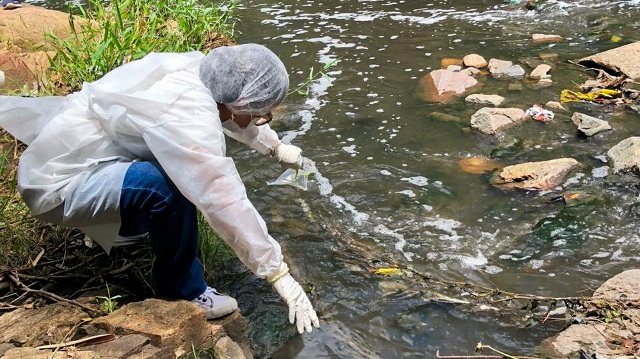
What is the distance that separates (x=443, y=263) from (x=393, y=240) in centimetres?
35

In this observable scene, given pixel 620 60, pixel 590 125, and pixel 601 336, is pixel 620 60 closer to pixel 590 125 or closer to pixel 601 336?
pixel 590 125

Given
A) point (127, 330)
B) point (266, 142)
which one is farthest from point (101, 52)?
point (127, 330)

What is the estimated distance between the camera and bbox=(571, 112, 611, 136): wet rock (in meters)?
4.38

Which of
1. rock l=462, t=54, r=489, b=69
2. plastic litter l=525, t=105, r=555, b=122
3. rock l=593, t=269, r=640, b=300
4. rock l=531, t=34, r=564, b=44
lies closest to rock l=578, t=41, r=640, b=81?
rock l=531, t=34, r=564, b=44

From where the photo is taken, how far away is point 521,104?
198 inches

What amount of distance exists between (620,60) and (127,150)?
15.4 ft

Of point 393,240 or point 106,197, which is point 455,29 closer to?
point 393,240

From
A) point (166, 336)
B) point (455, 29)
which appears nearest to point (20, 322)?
point (166, 336)

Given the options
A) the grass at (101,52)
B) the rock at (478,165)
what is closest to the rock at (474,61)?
the rock at (478,165)

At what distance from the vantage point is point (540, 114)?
15.6 ft

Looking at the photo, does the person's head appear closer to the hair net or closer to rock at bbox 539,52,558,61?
the hair net

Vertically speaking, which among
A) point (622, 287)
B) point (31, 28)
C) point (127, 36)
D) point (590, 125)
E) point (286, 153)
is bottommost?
point (590, 125)

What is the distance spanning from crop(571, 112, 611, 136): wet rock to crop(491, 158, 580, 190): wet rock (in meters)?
0.48

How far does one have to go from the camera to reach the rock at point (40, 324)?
230cm
